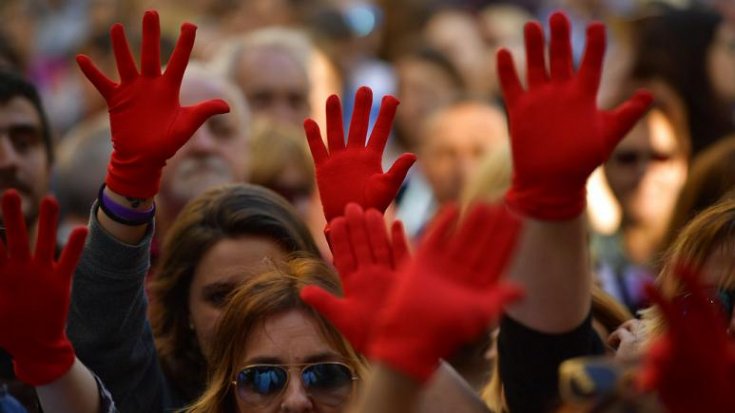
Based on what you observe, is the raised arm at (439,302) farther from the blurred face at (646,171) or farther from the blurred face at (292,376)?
the blurred face at (646,171)

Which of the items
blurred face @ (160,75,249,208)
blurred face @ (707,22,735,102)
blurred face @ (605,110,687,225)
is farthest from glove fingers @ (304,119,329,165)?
blurred face @ (707,22,735,102)

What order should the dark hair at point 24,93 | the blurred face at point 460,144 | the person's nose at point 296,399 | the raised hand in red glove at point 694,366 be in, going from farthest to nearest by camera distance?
the blurred face at point 460,144, the dark hair at point 24,93, the person's nose at point 296,399, the raised hand in red glove at point 694,366

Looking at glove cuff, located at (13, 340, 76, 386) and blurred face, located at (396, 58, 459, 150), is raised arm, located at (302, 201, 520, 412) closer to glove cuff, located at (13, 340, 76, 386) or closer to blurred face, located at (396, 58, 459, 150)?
glove cuff, located at (13, 340, 76, 386)

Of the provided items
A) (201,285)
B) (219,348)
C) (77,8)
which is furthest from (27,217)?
(77,8)

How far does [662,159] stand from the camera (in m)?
6.16

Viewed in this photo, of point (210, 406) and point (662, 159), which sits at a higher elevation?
point (210, 406)

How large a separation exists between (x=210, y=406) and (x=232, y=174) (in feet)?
6.74

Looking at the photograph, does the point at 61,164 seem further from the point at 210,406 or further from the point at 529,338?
the point at 529,338

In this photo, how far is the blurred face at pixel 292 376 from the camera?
10.6 ft

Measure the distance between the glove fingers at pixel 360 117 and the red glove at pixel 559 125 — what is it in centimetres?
81

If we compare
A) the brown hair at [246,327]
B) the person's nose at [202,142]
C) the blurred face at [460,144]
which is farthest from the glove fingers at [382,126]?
the blurred face at [460,144]

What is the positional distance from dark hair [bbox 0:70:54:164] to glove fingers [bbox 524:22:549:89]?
227 centimetres

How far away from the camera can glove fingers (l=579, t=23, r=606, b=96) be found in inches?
110

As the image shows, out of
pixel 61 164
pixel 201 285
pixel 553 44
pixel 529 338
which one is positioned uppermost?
pixel 553 44
